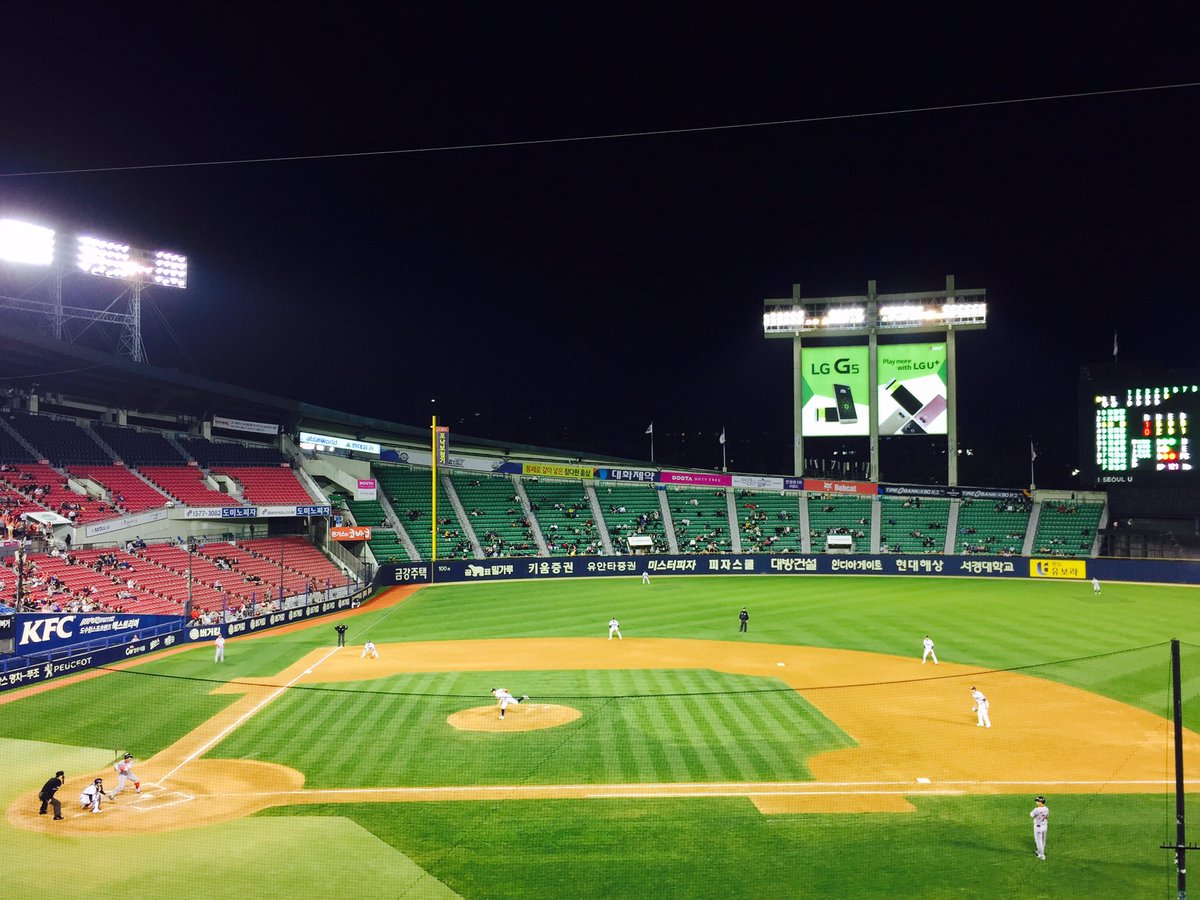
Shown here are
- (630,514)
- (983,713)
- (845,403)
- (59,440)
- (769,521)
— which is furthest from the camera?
(630,514)

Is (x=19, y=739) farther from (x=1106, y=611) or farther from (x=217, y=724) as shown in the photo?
(x=1106, y=611)

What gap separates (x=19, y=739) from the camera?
A: 62.7 feet

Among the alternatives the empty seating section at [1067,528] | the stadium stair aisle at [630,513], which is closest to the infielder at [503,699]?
the stadium stair aisle at [630,513]

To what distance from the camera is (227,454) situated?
51.6m

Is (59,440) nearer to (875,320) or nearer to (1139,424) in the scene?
(875,320)

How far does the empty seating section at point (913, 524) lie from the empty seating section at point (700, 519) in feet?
37.5

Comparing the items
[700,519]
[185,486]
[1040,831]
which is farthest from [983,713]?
[700,519]

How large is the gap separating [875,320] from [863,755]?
44510mm

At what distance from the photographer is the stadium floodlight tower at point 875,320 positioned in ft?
185

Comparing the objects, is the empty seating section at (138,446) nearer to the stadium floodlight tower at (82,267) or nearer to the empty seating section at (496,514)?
the stadium floodlight tower at (82,267)

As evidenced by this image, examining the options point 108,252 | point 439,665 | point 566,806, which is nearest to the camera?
point 566,806

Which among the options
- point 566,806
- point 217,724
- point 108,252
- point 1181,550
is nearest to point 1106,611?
point 1181,550

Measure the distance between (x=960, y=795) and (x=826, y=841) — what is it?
3.73 metres

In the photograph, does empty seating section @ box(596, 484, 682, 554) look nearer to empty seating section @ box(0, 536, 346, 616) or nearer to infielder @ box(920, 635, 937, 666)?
empty seating section @ box(0, 536, 346, 616)
